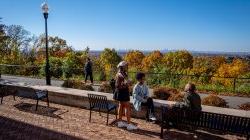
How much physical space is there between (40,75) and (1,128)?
16.0 meters

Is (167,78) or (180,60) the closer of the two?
(167,78)

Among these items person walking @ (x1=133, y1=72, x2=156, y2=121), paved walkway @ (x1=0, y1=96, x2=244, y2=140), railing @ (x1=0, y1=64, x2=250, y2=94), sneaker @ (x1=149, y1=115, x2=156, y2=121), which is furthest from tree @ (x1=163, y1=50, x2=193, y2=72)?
person walking @ (x1=133, y1=72, x2=156, y2=121)

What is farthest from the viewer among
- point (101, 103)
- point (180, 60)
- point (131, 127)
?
point (180, 60)

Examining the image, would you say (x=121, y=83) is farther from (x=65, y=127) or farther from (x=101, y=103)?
(x=65, y=127)

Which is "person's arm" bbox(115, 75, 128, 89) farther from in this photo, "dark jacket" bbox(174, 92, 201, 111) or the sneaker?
"dark jacket" bbox(174, 92, 201, 111)

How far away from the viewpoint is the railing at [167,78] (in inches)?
629

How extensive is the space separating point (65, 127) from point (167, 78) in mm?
10940

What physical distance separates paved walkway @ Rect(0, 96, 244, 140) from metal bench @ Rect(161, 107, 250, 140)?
408 millimetres

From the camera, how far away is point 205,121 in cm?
669

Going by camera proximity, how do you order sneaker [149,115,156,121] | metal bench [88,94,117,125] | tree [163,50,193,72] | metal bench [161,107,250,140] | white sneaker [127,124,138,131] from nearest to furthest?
metal bench [161,107,250,140] < white sneaker [127,124,138,131] < sneaker [149,115,156,121] < metal bench [88,94,117,125] < tree [163,50,193,72]

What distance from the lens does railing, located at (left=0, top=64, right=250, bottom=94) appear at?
15977 mm

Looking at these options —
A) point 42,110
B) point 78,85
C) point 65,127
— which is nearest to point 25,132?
point 65,127

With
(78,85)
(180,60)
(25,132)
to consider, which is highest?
(78,85)

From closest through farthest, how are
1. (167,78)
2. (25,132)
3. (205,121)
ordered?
(205,121), (25,132), (167,78)
